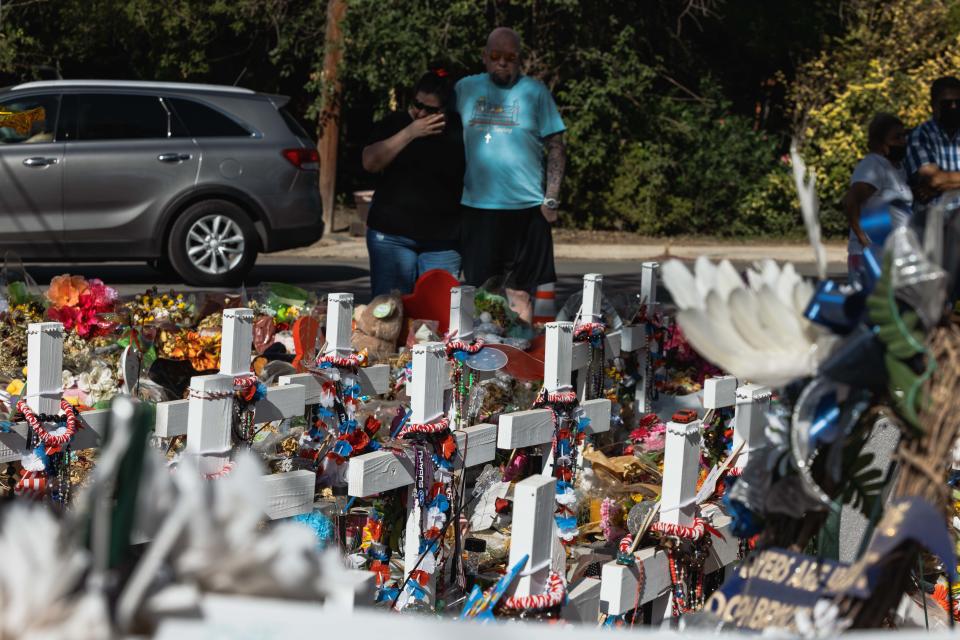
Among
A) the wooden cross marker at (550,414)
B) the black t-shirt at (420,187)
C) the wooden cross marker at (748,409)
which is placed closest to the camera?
the wooden cross marker at (748,409)

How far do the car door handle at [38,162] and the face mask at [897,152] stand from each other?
5.95m

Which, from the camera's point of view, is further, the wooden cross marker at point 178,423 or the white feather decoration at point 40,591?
the wooden cross marker at point 178,423

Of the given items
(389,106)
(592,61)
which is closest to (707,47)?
(592,61)

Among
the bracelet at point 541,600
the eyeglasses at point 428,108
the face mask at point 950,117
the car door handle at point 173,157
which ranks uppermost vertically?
the face mask at point 950,117

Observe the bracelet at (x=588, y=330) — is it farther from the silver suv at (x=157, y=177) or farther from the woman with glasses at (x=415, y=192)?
the silver suv at (x=157, y=177)

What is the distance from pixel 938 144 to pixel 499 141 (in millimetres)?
1937

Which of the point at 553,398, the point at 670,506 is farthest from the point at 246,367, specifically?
the point at 670,506

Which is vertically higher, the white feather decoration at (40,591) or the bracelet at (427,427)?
the white feather decoration at (40,591)

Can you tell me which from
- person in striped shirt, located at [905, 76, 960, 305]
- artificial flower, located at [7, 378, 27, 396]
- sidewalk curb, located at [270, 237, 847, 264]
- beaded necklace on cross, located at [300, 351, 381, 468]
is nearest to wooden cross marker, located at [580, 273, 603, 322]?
beaded necklace on cross, located at [300, 351, 381, 468]

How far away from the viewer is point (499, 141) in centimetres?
549

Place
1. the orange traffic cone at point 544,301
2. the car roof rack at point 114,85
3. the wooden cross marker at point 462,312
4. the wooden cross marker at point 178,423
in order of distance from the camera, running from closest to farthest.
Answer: the wooden cross marker at point 178,423
the wooden cross marker at point 462,312
the orange traffic cone at point 544,301
the car roof rack at point 114,85

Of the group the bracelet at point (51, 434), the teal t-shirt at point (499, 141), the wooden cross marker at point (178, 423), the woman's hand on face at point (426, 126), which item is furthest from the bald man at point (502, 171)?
the bracelet at point (51, 434)

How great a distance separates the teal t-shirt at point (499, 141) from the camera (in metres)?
5.49

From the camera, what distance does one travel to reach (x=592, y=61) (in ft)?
54.0
